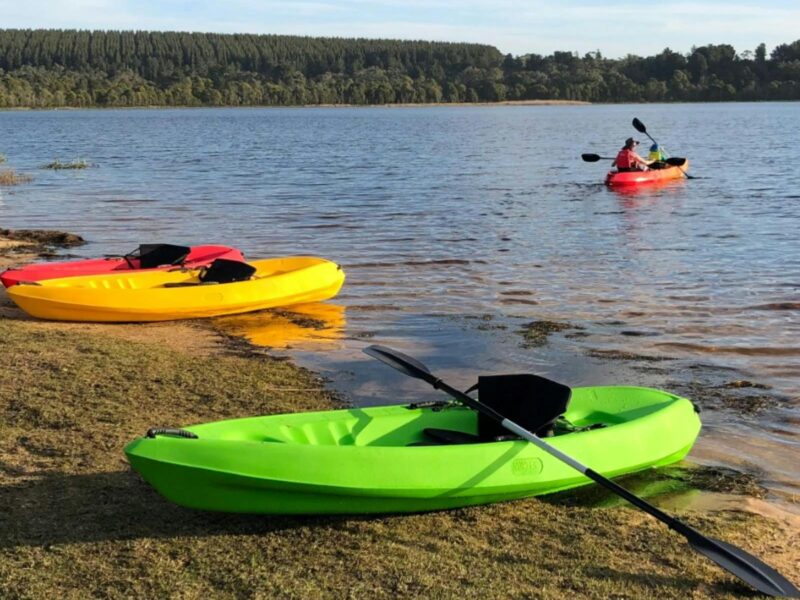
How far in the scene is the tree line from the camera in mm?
131250

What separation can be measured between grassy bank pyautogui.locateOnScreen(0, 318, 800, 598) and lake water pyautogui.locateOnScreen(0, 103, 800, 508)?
1.48 meters

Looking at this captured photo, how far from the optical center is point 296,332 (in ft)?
32.0

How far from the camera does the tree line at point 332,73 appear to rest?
13125 cm

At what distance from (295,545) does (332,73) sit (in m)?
158

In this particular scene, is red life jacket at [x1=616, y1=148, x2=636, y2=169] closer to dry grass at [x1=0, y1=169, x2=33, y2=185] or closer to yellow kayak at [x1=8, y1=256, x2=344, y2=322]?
yellow kayak at [x1=8, y1=256, x2=344, y2=322]

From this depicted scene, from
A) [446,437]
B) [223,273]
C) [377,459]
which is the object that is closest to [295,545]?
[377,459]

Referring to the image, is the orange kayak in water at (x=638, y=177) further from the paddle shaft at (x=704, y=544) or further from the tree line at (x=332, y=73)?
the tree line at (x=332, y=73)

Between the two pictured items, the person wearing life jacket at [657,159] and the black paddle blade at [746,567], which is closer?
the black paddle blade at [746,567]

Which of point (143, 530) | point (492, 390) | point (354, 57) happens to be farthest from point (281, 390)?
point (354, 57)

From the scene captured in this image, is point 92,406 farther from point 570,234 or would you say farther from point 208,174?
point 208,174

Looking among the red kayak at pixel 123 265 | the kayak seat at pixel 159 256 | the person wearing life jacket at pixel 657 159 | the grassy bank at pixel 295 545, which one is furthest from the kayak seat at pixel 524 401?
the person wearing life jacket at pixel 657 159

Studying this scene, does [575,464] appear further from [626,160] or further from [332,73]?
[332,73]

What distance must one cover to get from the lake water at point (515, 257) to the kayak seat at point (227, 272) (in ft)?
1.66

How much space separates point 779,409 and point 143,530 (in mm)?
4635
